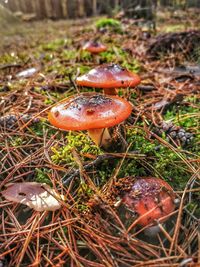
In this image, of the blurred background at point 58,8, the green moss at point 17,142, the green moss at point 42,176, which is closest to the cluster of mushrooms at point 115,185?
the green moss at point 42,176

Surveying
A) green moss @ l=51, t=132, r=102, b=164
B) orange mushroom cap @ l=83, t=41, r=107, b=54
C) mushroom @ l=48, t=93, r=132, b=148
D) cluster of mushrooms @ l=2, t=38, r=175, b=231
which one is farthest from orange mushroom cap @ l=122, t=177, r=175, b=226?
orange mushroom cap @ l=83, t=41, r=107, b=54

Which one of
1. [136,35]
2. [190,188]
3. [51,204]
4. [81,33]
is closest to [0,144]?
[51,204]

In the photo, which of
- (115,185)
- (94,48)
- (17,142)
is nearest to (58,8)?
(94,48)

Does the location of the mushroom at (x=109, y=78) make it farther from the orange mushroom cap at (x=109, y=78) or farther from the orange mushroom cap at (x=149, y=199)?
the orange mushroom cap at (x=149, y=199)

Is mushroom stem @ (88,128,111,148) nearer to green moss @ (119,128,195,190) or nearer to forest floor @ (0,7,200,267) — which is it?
forest floor @ (0,7,200,267)

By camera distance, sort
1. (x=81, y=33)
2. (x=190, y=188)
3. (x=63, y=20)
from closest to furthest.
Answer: (x=190, y=188) < (x=81, y=33) < (x=63, y=20)

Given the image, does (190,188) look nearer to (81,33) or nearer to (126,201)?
(126,201)
